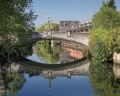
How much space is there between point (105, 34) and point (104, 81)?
19790 mm

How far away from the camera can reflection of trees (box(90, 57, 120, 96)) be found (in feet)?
109

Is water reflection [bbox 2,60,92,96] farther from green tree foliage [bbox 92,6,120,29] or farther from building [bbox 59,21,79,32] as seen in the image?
building [bbox 59,21,79,32]

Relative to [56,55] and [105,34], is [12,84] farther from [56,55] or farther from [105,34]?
[56,55]

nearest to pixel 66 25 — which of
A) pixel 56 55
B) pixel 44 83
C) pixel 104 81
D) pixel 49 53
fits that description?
pixel 49 53

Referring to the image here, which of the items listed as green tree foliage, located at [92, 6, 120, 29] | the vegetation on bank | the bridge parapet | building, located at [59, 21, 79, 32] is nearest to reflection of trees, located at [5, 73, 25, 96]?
the vegetation on bank

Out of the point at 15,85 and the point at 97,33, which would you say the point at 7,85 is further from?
the point at 97,33

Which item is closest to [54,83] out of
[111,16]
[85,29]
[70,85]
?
[70,85]

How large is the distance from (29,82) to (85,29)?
258 ft

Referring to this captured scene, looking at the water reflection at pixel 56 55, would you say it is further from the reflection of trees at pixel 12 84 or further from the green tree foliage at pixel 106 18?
the reflection of trees at pixel 12 84

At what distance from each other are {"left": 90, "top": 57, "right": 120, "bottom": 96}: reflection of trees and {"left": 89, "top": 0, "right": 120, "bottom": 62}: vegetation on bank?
2.37 meters

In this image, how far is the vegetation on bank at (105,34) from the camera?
2229 inches

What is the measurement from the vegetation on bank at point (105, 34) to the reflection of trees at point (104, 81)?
2.37 meters

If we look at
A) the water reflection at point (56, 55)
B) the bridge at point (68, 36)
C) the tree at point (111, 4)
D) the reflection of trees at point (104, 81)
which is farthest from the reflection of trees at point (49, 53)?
the reflection of trees at point (104, 81)

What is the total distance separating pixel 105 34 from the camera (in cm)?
5938
